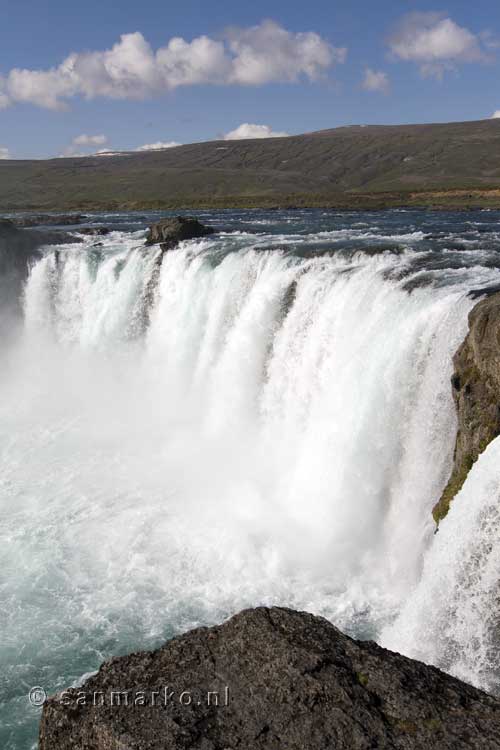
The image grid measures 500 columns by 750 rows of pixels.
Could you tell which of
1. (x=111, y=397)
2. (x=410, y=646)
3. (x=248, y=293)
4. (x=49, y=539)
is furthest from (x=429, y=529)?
(x=111, y=397)

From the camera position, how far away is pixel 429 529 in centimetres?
1224

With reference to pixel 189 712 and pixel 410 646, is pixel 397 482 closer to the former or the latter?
pixel 410 646

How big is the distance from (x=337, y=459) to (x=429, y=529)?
3.55 metres

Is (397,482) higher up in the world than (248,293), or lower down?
lower down

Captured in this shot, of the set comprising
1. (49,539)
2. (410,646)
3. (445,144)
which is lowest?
(49,539)

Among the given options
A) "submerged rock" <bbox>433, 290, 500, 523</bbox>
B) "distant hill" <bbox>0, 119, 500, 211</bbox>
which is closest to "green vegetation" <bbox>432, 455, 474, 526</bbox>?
"submerged rock" <bbox>433, 290, 500, 523</bbox>

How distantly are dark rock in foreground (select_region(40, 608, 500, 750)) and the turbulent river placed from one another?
10.9 ft

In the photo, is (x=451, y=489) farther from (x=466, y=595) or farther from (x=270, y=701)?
(x=270, y=701)

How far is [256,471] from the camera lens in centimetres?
1812

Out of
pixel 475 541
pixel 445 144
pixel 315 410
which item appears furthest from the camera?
pixel 445 144

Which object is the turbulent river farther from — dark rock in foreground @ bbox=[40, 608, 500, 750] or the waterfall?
dark rock in foreground @ bbox=[40, 608, 500, 750]

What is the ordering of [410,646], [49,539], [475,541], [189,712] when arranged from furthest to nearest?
[49,539] < [410,646] < [475,541] < [189,712]

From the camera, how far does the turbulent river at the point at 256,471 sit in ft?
35.0

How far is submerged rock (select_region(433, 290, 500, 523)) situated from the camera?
426 inches
